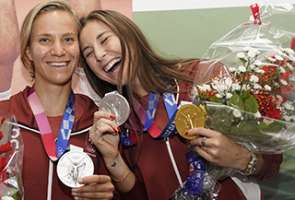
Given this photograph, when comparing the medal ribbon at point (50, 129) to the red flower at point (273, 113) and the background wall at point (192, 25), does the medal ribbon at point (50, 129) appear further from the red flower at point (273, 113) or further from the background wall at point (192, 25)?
the red flower at point (273, 113)

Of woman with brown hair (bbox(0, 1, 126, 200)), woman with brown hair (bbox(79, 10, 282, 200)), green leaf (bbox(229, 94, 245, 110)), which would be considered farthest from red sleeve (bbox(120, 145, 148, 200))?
green leaf (bbox(229, 94, 245, 110))

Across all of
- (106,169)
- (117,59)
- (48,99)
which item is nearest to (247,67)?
(117,59)

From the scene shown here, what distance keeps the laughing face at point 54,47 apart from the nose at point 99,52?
0.10 metres

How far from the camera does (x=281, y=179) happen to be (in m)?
2.53

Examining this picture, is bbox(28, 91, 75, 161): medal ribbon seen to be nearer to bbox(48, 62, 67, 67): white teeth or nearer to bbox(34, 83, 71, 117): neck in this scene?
bbox(34, 83, 71, 117): neck

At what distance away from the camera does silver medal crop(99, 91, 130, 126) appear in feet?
6.84

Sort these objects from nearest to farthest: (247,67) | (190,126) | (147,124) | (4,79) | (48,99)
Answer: (247,67) < (190,126) < (147,124) < (48,99) < (4,79)

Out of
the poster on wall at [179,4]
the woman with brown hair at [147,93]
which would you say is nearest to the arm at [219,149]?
the woman with brown hair at [147,93]

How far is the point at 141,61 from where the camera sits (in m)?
2.20

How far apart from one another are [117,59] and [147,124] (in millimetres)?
320

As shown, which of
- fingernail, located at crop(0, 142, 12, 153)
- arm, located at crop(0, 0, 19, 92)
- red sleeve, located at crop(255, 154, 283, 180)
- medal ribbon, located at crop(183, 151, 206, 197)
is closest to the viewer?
fingernail, located at crop(0, 142, 12, 153)

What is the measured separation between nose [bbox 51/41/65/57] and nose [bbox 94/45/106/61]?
15 cm

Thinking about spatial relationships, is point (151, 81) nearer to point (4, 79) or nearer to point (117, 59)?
point (117, 59)

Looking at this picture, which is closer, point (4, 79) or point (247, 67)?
point (247, 67)
